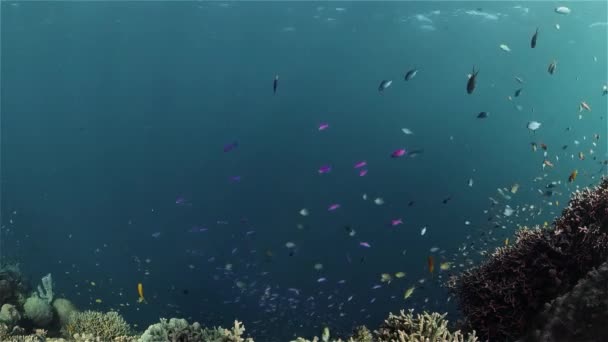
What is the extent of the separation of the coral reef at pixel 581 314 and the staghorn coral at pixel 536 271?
0.83 m

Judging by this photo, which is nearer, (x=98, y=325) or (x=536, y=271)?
(x=536, y=271)

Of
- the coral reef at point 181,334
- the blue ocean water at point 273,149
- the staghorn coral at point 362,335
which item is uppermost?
the coral reef at point 181,334

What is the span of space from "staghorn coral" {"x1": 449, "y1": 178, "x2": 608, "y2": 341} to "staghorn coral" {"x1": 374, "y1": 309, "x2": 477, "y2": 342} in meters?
1.20

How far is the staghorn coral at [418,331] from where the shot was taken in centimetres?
447

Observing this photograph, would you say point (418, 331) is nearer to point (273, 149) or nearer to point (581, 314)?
point (581, 314)

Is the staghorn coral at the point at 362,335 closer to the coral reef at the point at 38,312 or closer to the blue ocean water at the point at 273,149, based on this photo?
the blue ocean water at the point at 273,149

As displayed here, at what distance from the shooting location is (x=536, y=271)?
19.3 feet

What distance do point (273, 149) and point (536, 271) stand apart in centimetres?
6123

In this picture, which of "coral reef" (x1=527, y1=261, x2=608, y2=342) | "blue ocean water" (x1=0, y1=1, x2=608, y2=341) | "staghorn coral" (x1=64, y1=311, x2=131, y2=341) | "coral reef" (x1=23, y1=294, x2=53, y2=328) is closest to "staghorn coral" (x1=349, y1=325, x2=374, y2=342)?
"coral reef" (x1=527, y1=261, x2=608, y2=342)

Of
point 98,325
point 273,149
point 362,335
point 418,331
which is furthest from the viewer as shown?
point 273,149

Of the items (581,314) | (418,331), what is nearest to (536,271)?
(581,314)

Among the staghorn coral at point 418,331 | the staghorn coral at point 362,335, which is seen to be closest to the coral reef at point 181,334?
the staghorn coral at point 418,331

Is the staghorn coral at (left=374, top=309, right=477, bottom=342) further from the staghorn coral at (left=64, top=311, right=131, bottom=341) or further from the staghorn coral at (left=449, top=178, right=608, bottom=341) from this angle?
the staghorn coral at (left=64, top=311, right=131, bottom=341)

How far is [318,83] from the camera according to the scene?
78812 mm
